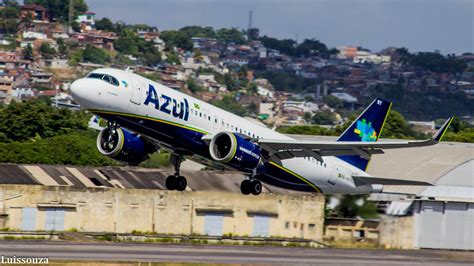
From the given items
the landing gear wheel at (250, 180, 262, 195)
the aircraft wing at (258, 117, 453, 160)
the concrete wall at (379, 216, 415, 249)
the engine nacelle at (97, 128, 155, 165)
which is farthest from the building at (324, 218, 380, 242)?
the engine nacelle at (97, 128, 155, 165)

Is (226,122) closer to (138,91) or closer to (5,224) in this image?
(138,91)

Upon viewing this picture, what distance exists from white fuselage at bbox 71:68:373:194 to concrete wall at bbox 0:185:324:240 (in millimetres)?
4683

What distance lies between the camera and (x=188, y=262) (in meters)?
53.5

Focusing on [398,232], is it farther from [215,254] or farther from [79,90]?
[79,90]

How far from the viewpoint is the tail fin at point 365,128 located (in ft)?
229

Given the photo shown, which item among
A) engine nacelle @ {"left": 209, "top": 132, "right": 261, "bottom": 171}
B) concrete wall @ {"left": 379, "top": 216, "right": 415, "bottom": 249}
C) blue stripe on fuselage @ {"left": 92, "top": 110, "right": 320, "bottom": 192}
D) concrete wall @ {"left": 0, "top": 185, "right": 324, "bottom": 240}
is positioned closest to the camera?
blue stripe on fuselage @ {"left": 92, "top": 110, "right": 320, "bottom": 192}

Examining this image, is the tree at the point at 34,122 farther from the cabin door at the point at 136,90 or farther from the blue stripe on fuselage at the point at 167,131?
the cabin door at the point at 136,90

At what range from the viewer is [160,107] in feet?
188

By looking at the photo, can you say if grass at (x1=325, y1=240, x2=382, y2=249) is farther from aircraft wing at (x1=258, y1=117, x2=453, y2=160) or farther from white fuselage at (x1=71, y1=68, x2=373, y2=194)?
aircraft wing at (x1=258, y1=117, x2=453, y2=160)

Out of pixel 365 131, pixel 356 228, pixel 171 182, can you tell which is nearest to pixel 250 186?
pixel 171 182

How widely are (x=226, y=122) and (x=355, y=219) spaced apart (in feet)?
46.8

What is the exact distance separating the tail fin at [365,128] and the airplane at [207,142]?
132 centimetres

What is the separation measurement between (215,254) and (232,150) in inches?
212

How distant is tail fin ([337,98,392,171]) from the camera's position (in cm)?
6994
